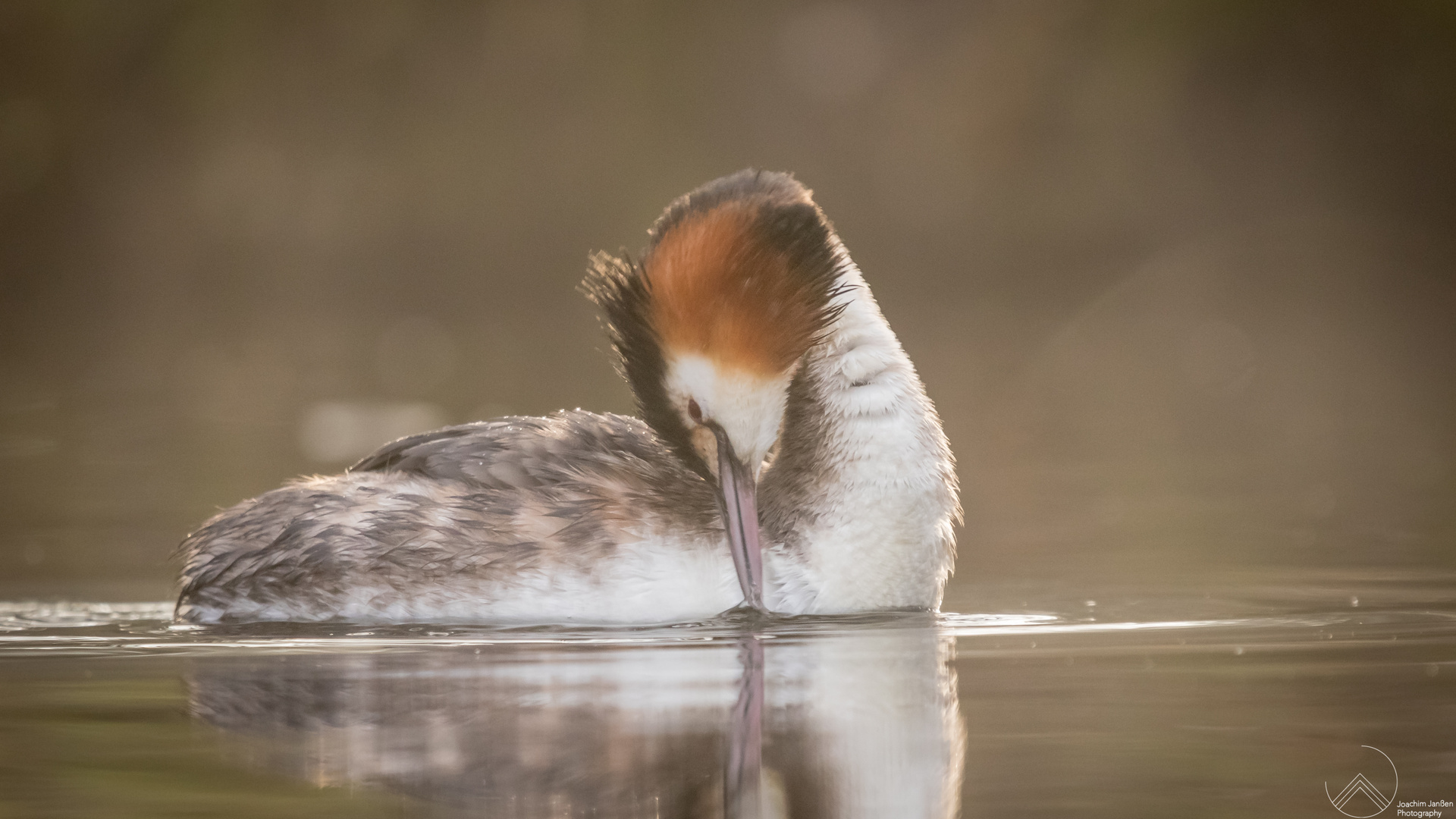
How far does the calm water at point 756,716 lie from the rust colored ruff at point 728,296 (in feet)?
2.98

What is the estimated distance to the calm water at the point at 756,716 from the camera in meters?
3.90

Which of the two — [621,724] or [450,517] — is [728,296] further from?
[621,724]

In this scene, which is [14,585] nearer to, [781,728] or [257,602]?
[257,602]

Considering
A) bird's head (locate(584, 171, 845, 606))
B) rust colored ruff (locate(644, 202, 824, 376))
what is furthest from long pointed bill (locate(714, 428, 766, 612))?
rust colored ruff (locate(644, 202, 824, 376))

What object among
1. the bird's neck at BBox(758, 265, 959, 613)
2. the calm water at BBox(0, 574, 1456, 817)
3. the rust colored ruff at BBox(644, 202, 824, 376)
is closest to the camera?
the calm water at BBox(0, 574, 1456, 817)

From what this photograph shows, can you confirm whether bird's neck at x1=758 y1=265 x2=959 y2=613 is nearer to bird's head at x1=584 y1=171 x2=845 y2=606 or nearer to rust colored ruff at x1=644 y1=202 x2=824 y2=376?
bird's head at x1=584 y1=171 x2=845 y2=606

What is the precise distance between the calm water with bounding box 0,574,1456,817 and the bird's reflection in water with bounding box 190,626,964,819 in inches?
0.5

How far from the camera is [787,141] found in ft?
90.5

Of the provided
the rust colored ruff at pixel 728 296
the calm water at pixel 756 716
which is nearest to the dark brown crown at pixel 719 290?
the rust colored ruff at pixel 728 296

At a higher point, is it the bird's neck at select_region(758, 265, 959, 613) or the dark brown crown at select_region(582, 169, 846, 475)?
the dark brown crown at select_region(582, 169, 846, 475)

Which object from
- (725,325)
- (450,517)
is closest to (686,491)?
(725,325)

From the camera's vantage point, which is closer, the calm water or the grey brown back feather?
the calm water

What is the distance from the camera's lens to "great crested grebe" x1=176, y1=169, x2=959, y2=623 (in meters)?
6.06

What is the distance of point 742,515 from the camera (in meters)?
6.09
